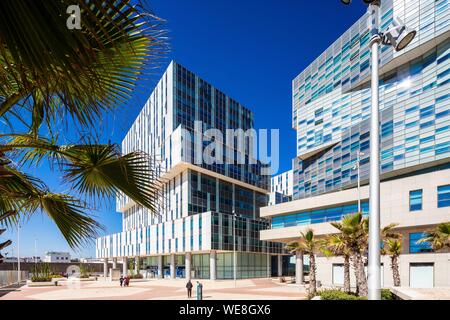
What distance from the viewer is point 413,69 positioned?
43875 mm

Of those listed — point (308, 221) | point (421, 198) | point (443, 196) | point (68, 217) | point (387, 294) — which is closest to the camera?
point (68, 217)

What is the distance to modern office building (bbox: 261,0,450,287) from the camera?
1332 inches

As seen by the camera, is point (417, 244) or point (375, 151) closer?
point (375, 151)

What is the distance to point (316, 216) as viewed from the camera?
148 ft

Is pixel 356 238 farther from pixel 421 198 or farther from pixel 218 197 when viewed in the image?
pixel 218 197

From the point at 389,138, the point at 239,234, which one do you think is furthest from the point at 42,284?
the point at 389,138

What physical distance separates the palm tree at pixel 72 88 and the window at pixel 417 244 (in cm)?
3525

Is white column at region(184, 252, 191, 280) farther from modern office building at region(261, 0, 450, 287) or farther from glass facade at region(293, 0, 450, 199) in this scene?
glass facade at region(293, 0, 450, 199)

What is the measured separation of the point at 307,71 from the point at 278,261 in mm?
33529

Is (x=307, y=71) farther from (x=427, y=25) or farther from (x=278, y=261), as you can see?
(x=278, y=261)

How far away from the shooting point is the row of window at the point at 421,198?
32.1 meters

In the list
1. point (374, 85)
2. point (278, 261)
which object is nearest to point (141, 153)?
point (374, 85)

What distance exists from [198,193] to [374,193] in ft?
185

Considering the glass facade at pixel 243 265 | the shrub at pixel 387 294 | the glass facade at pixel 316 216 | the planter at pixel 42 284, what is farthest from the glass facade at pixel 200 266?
the shrub at pixel 387 294
